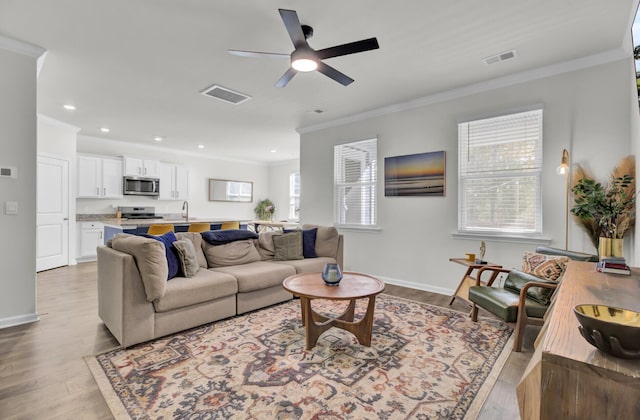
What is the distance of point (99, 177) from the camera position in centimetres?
629

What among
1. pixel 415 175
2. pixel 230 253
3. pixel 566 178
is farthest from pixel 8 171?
pixel 566 178

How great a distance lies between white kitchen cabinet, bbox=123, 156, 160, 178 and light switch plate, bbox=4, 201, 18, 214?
3974mm

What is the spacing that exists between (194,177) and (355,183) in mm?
4944

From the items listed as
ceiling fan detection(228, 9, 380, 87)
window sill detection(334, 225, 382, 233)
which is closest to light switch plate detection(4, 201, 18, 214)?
ceiling fan detection(228, 9, 380, 87)

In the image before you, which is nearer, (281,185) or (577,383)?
(577,383)

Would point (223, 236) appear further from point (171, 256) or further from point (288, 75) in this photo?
point (288, 75)

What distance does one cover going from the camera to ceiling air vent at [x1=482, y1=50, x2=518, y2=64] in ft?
9.78

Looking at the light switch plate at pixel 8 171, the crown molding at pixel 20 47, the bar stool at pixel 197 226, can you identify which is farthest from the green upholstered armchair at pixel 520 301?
the crown molding at pixel 20 47

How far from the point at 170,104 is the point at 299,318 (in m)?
3.52

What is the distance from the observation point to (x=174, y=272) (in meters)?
3.02

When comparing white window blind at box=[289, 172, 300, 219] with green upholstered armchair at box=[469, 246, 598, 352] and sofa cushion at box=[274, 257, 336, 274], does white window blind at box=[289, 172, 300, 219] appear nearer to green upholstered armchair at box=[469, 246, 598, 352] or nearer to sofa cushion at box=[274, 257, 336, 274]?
sofa cushion at box=[274, 257, 336, 274]

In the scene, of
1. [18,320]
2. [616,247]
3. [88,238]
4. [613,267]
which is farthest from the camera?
[88,238]

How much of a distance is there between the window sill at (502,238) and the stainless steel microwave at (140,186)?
6.33 m

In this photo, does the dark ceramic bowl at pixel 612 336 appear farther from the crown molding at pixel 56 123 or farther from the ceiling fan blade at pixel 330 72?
the crown molding at pixel 56 123
